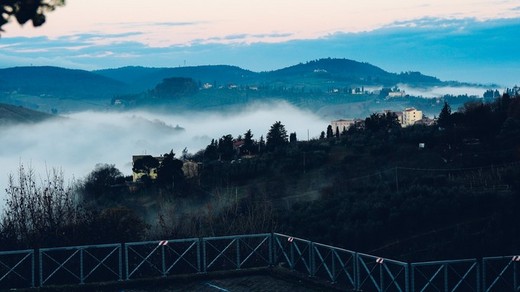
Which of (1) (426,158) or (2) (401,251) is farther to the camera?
(1) (426,158)

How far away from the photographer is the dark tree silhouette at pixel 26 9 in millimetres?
5863

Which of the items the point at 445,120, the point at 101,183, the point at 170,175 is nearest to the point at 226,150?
the point at 101,183

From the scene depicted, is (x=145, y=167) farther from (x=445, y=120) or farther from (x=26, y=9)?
(x=26, y=9)

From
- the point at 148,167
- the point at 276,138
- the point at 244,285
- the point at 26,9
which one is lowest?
the point at 148,167

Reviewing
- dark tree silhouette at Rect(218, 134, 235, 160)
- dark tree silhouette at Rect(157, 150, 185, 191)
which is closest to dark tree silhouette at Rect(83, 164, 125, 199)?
dark tree silhouette at Rect(157, 150, 185, 191)

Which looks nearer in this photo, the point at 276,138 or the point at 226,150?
the point at 226,150

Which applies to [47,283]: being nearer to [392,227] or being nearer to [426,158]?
[392,227]

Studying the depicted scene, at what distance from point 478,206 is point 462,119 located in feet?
81.8

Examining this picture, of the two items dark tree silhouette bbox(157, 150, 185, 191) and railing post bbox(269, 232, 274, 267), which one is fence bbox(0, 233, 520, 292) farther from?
dark tree silhouette bbox(157, 150, 185, 191)

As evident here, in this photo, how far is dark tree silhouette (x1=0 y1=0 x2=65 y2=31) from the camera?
5.86 meters

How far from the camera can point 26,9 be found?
231 inches

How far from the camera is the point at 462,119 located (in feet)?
210

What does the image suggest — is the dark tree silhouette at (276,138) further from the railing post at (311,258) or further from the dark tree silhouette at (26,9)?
the dark tree silhouette at (26,9)

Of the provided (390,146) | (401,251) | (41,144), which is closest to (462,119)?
(390,146)
